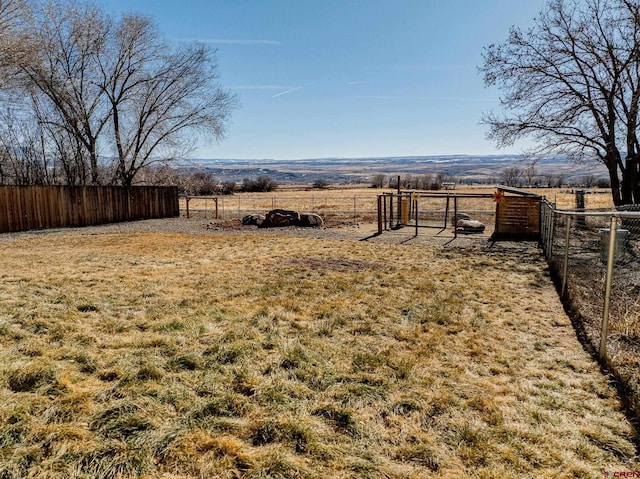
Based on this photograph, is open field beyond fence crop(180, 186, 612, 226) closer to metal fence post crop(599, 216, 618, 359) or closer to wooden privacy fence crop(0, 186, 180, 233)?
wooden privacy fence crop(0, 186, 180, 233)

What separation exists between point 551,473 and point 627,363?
1811mm

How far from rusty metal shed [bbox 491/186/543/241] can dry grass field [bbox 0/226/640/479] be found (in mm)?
7051

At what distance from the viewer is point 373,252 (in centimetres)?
949

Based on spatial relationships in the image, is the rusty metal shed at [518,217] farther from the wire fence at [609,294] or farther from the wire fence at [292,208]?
the wire fence at [292,208]

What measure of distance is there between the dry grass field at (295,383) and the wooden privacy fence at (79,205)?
1046 centimetres

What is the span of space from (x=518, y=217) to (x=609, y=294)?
10.2m

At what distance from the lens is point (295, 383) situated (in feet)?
9.45

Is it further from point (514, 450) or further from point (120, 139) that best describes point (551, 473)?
point (120, 139)

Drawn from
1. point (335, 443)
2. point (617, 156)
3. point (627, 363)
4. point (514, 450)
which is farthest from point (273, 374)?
point (617, 156)

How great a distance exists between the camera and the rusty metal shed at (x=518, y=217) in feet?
40.3

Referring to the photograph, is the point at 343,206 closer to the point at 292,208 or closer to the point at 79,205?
the point at 292,208

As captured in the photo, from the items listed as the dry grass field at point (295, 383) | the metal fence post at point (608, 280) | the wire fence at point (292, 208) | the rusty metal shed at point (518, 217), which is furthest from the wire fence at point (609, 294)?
the wire fence at point (292, 208)

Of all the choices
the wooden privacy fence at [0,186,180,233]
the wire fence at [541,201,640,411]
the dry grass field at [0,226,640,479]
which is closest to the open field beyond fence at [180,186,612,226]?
the wooden privacy fence at [0,186,180,233]

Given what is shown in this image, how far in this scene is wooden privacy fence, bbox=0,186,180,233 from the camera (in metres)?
14.2
